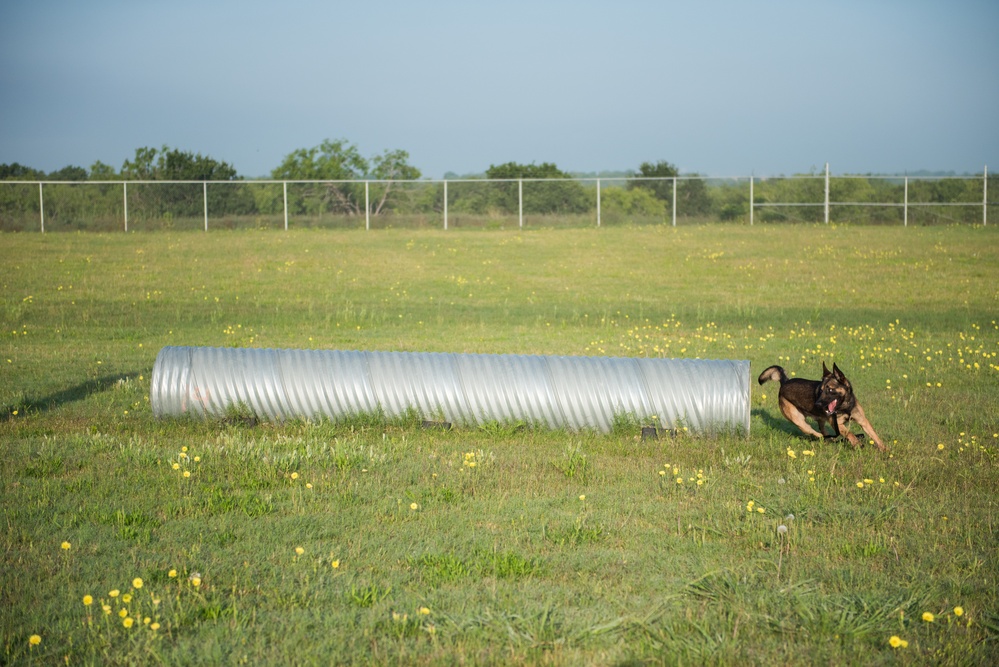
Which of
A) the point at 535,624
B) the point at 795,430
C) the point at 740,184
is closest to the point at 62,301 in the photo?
the point at 795,430

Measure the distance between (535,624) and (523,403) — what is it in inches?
179

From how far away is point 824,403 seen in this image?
325 inches

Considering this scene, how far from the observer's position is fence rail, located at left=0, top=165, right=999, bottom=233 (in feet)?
122

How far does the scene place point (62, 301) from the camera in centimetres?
2091

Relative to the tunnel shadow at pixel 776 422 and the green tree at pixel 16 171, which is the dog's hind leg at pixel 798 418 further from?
the green tree at pixel 16 171

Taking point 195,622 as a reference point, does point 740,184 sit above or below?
above

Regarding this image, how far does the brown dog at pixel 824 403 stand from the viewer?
8219mm

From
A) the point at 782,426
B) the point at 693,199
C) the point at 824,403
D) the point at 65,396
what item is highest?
the point at 693,199

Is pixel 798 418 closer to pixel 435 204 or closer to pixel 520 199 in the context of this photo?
pixel 520 199

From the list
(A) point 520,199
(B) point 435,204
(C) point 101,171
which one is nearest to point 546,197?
(A) point 520,199

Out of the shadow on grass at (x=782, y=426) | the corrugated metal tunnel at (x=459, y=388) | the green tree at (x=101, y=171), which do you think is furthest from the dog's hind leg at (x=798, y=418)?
the green tree at (x=101, y=171)

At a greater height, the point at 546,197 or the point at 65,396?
the point at 546,197

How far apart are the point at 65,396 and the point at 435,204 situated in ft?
104

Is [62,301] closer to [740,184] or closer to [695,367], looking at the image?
[695,367]
